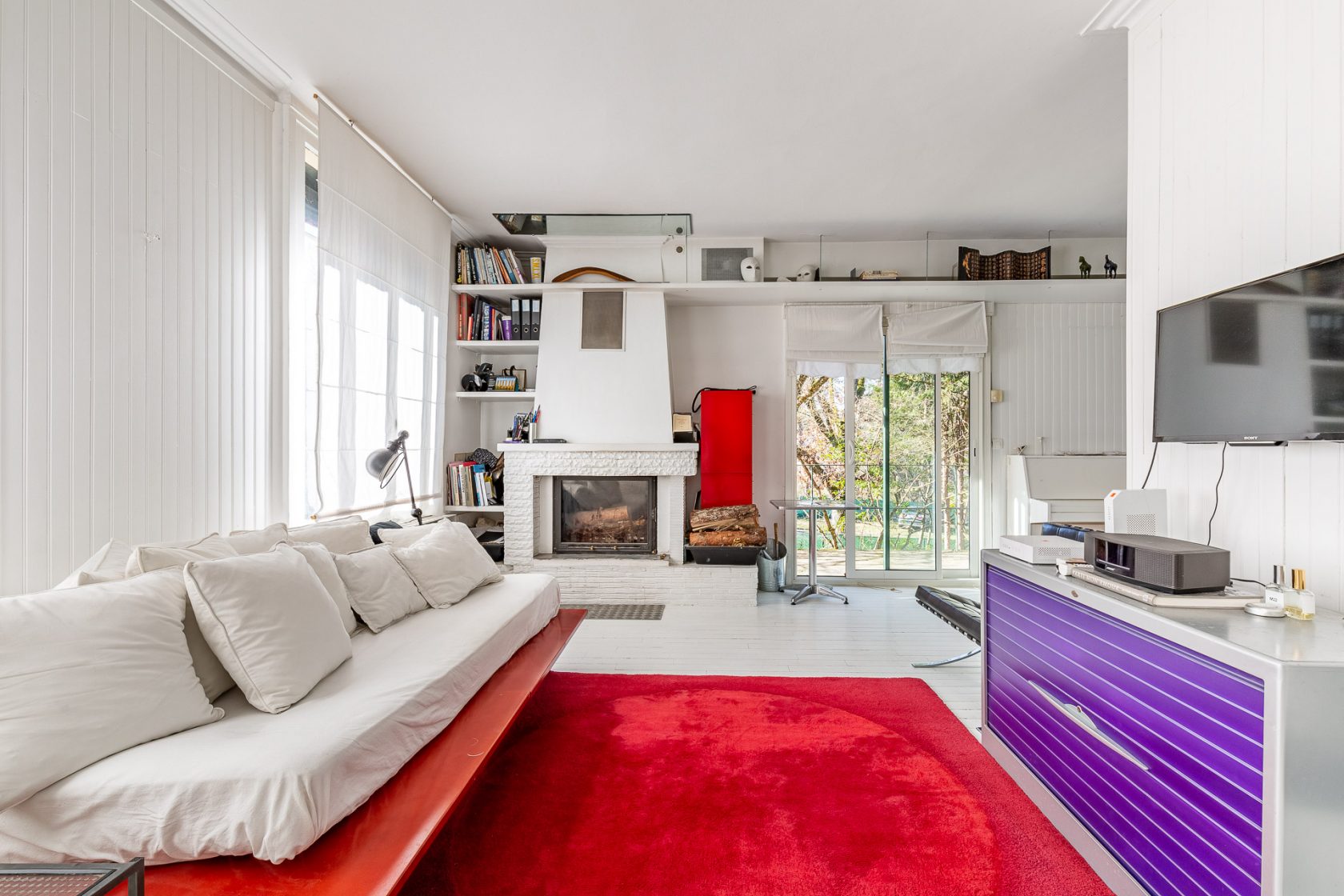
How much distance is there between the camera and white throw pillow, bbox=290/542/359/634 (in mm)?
2107

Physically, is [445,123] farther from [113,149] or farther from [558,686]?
[558,686]

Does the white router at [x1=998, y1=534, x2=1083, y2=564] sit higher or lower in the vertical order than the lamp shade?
lower

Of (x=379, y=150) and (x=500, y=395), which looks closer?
(x=379, y=150)

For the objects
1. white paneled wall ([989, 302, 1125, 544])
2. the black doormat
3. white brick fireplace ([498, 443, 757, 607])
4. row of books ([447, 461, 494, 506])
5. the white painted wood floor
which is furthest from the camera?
white paneled wall ([989, 302, 1125, 544])

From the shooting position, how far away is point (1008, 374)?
5.00m

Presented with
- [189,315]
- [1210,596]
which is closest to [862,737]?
[1210,596]

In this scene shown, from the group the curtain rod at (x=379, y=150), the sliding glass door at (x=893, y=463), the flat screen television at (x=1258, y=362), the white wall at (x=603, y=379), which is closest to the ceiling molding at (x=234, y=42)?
the curtain rod at (x=379, y=150)

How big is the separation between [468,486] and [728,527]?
1.96 m

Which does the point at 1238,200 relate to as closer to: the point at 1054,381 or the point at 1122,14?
the point at 1122,14

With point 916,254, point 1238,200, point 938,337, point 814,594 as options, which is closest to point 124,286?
point 1238,200

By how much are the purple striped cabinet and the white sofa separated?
5.86ft

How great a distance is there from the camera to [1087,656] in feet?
5.52

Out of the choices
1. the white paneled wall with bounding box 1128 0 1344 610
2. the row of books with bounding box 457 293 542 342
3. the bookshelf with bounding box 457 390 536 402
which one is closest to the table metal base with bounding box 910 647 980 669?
the white paneled wall with bounding box 1128 0 1344 610

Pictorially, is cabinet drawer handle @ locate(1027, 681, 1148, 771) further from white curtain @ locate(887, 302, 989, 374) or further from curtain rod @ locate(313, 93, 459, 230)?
curtain rod @ locate(313, 93, 459, 230)
